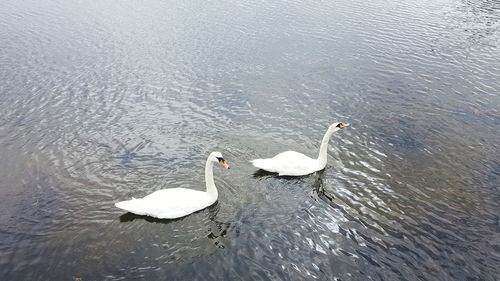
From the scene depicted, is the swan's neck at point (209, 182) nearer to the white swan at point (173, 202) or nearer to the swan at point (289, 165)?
the white swan at point (173, 202)

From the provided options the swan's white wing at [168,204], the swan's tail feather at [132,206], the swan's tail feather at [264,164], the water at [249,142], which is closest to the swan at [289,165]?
the swan's tail feather at [264,164]

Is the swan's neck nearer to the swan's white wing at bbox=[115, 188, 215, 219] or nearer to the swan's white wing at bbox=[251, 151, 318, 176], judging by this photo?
the swan's white wing at bbox=[115, 188, 215, 219]

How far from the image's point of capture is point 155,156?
16.4 metres

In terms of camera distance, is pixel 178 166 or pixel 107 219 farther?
pixel 178 166

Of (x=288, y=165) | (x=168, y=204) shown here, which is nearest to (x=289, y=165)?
(x=288, y=165)

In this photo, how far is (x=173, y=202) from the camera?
12.8 meters

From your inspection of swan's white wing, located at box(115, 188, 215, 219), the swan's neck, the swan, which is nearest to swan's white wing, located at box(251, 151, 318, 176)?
the swan

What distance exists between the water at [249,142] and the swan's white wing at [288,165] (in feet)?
1.26

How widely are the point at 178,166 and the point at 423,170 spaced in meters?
9.26

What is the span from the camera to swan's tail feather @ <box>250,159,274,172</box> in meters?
15.1

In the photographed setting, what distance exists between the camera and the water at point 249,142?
38.2 ft

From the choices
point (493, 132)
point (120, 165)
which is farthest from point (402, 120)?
point (120, 165)

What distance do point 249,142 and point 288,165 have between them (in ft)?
9.91

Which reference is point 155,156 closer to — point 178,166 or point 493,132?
point 178,166
